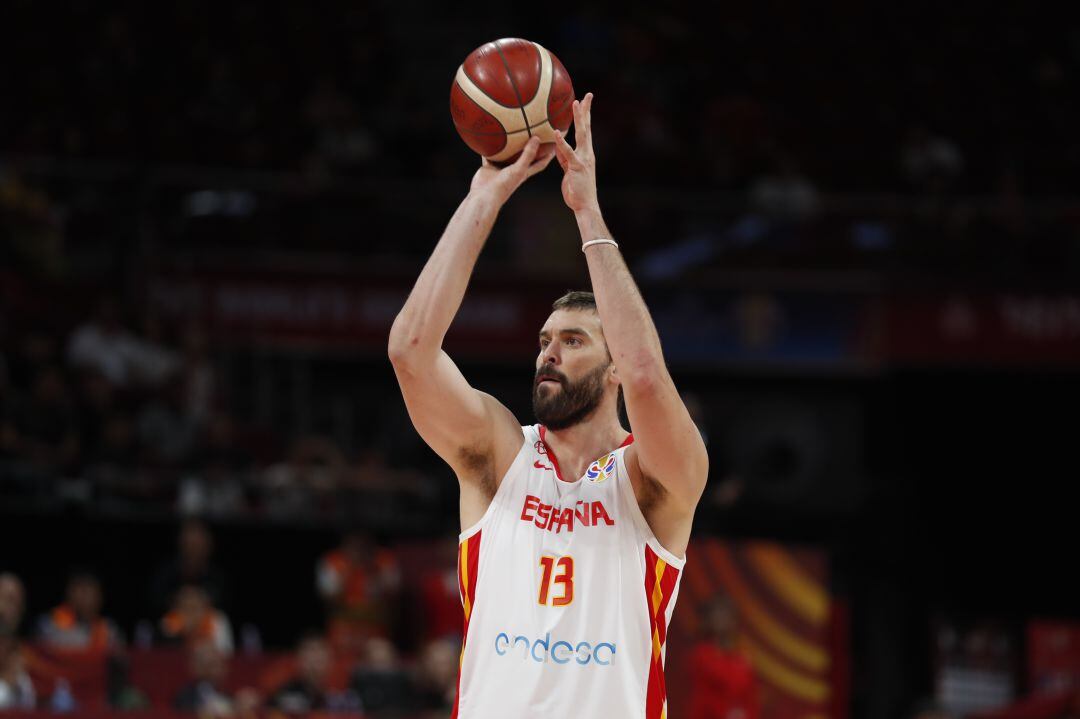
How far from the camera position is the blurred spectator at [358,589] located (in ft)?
49.1

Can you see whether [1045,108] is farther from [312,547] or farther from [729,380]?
[312,547]

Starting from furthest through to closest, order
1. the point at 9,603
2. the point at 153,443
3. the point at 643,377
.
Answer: the point at 153,443 → the point at 9,603 → the point at 643,377

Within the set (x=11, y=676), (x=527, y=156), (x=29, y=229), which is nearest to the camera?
(x=527, y=156)

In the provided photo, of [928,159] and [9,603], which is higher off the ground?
[928,159]

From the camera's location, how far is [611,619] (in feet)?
16.5

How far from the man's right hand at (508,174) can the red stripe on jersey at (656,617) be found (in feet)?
4.00

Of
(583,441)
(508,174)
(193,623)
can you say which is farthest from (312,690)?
(508,174)

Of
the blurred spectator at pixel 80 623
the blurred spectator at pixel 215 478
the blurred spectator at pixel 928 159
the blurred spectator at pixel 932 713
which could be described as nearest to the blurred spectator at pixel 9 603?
the blurred spectator at pixel 80 623

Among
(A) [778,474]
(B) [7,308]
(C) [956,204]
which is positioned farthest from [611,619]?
(A) [778,474]

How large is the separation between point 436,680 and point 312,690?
3.17 feet

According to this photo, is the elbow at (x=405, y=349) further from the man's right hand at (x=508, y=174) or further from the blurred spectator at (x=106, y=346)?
the blurred spectator at (x=106, y=346)

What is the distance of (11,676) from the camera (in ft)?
37.4

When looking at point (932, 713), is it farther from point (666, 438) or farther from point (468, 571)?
point (666, 438)

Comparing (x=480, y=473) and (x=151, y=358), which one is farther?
(x=151, y=358)
